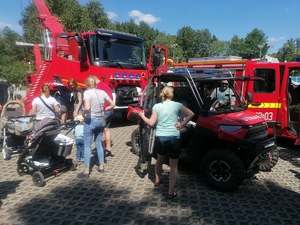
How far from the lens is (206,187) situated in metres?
4.36

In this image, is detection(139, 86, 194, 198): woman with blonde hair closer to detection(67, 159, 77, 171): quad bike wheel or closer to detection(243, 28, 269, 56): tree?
detection(67, 159, 77, 171): quad bike wheel

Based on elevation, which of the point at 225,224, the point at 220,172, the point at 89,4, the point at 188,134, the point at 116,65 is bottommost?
the point at 225,224

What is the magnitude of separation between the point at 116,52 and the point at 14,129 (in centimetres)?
422

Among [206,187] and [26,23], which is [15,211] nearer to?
[206,187]

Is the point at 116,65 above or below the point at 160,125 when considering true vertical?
above

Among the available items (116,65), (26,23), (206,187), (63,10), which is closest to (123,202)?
(206,187)

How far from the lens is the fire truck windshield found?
8188 mm

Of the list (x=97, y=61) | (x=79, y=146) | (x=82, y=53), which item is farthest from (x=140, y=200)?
(x=82, y=53)

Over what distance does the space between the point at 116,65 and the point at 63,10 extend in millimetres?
36024

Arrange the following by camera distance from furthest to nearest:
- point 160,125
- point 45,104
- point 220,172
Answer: point 45,104 < point 220,172 < point 160,125

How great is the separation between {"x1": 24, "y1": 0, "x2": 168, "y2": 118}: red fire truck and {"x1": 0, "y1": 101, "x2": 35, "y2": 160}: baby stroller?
265 cm

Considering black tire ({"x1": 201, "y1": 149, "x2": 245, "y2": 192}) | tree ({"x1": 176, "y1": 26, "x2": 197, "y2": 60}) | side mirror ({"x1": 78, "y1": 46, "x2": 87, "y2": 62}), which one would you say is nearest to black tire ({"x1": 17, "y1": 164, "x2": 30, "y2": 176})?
black tire ({"x1": 201, "y1": 149, "x2": 245, "y2": 192})

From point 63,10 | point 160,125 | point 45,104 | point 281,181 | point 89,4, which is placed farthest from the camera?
point 89,4

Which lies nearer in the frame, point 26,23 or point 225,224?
point 225,224
